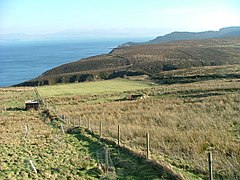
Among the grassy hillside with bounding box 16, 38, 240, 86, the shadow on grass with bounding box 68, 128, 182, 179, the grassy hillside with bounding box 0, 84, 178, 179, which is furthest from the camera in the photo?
the grassy hillside with bounding box 16, 38, 240, 86

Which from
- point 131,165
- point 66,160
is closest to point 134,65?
point 66,160

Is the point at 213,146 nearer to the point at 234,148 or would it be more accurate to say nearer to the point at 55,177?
the point at 234,148

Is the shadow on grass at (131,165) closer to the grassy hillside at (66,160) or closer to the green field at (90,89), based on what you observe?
the grassy hillside at (66,160)

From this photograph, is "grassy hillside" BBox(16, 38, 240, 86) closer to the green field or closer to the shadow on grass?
the green field

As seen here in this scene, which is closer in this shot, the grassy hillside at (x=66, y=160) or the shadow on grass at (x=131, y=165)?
the shadow on grass at (x=131, y=165)

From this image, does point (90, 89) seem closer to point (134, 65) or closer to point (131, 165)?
point (131, 165)

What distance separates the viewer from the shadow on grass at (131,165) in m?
10.3

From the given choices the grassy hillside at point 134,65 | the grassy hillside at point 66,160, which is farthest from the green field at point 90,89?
the grassy hillside at point 66,160

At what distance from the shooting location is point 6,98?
59469 millimetres

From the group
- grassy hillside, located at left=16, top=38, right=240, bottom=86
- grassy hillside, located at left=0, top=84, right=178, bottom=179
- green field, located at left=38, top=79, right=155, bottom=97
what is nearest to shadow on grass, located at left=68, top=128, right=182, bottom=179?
grassy hillside, located at left=0, top=84, right=178, bottom=179

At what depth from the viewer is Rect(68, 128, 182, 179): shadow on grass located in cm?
1034

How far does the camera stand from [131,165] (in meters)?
11.9

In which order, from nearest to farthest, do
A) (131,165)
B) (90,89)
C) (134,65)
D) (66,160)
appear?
(131,165) → (66,160) → (90,89) → (134,65)

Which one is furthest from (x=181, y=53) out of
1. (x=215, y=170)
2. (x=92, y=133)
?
(x=215, y=170)
